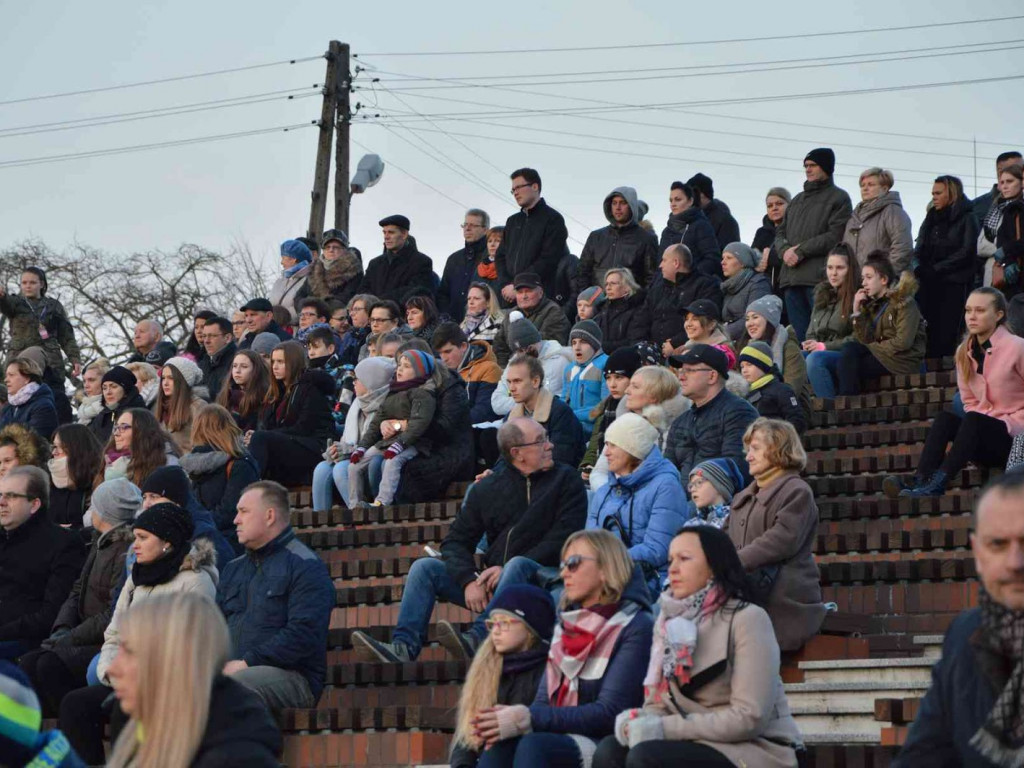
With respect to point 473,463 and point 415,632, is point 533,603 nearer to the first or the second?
point 415,632

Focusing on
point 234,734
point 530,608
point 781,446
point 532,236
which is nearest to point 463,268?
point 532,236

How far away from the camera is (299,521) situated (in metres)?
13.4

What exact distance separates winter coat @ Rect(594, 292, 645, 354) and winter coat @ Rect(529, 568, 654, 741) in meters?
7.73

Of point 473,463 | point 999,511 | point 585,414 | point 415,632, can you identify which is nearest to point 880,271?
point 585,414

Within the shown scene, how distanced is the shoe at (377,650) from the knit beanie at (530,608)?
1.83m

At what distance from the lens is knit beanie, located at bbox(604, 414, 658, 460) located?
9172 millimetres

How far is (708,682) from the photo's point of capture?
6.67 m

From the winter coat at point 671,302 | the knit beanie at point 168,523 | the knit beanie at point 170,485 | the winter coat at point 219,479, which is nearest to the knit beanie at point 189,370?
the winter coat at point 219,479

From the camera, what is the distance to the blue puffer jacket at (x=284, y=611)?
8.73 meters

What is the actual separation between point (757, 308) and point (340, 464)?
3.46 m

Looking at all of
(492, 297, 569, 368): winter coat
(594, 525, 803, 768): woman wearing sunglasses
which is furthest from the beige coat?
(492, 297, 569, 368): winter coat

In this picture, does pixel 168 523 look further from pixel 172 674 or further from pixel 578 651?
pixel 172 674

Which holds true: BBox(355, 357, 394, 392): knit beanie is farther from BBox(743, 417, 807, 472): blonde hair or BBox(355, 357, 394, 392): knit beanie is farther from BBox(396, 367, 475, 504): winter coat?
BBox(743, 417, 807, 472): blonde hair

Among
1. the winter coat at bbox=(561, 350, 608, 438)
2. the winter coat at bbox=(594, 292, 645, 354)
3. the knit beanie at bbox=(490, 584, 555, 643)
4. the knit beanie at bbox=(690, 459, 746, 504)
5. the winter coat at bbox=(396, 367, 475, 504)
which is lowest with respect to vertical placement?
the knit beanie at bbox=(490, 584, 555, 643)
